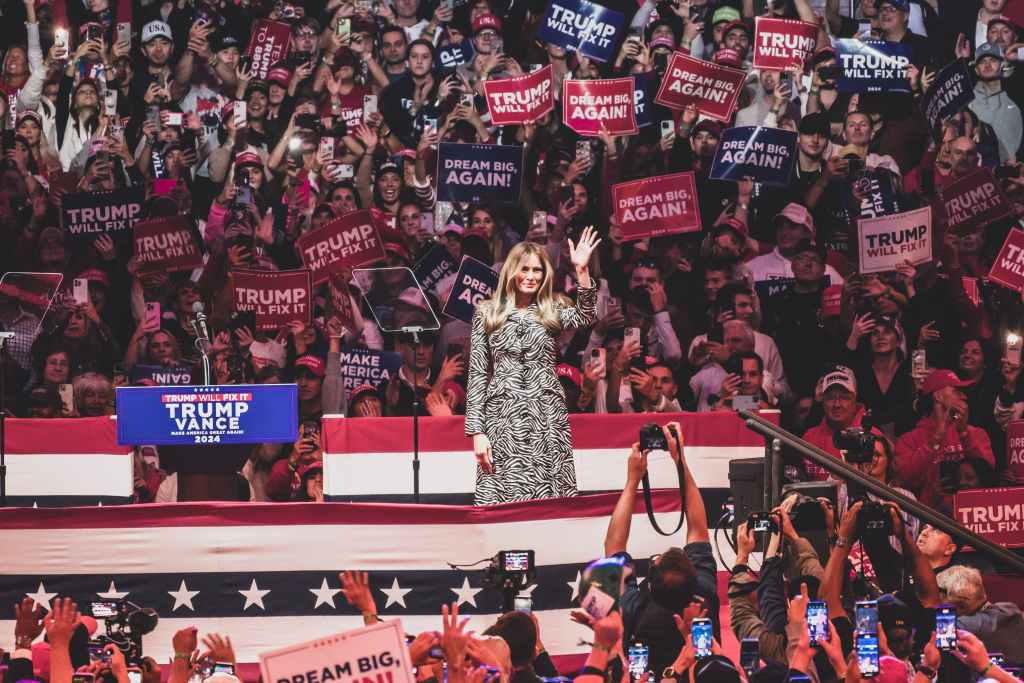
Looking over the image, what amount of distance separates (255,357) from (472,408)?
327cm

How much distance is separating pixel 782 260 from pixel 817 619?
528 centimetres

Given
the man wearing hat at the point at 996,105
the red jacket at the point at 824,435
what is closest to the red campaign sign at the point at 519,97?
the red jacket at the point at 824,435

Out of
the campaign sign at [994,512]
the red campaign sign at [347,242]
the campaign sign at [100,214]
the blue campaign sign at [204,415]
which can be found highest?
the campaign sign at [100,214]

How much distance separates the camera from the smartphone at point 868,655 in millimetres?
2723

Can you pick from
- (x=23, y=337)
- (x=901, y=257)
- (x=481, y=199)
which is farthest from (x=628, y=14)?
(x=23, y=337)

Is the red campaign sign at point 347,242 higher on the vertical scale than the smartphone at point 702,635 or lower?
higher

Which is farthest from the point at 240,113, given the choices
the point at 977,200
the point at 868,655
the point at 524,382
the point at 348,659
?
the point at 868,655

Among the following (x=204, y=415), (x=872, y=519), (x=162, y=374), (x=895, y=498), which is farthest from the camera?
(x=162, y=374)

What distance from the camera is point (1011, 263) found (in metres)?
7.77

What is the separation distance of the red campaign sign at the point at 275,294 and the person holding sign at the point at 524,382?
→ 10.5 ft

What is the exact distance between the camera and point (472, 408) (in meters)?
4.71

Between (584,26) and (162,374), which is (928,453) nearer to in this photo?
(584,26)

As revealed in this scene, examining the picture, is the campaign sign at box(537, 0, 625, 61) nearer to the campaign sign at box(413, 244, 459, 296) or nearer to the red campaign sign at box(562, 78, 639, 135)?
the red campaign sign at box(562, 78, 639, 135)

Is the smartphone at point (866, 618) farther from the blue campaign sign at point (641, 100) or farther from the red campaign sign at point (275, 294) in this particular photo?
the blue campaign sign at point (641, 100)
